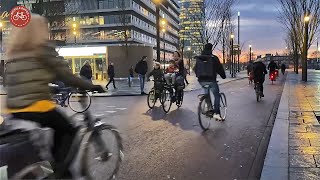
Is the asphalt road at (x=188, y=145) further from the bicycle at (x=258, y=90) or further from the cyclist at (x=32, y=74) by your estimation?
the bicycle at (x=258, y=90)

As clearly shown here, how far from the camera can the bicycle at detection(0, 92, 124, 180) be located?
12.7 ft

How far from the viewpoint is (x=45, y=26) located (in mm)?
4098

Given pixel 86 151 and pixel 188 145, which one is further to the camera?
pixel 188 145

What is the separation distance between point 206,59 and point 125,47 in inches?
1653

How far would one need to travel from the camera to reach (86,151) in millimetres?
4664

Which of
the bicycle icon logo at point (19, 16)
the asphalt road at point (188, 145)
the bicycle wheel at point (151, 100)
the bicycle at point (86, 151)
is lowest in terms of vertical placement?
the asphalt road at point (188, 145)

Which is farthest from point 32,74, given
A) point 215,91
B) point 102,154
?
point 215,91

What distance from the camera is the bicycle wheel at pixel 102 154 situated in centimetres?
473

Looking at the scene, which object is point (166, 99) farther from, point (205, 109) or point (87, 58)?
point (87, 58)

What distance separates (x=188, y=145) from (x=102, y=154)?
2.94 meters

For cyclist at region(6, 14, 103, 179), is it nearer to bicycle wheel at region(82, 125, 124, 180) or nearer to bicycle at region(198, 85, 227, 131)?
bicycle wheel at region(82, 125, 124, 180)

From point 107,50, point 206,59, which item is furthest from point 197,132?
point 107,50

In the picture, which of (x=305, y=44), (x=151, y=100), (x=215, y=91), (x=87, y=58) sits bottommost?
(x=151, y=100)

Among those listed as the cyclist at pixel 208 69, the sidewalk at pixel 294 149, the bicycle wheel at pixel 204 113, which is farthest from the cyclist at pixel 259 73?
the bicycle wheel at pixel 204 113
